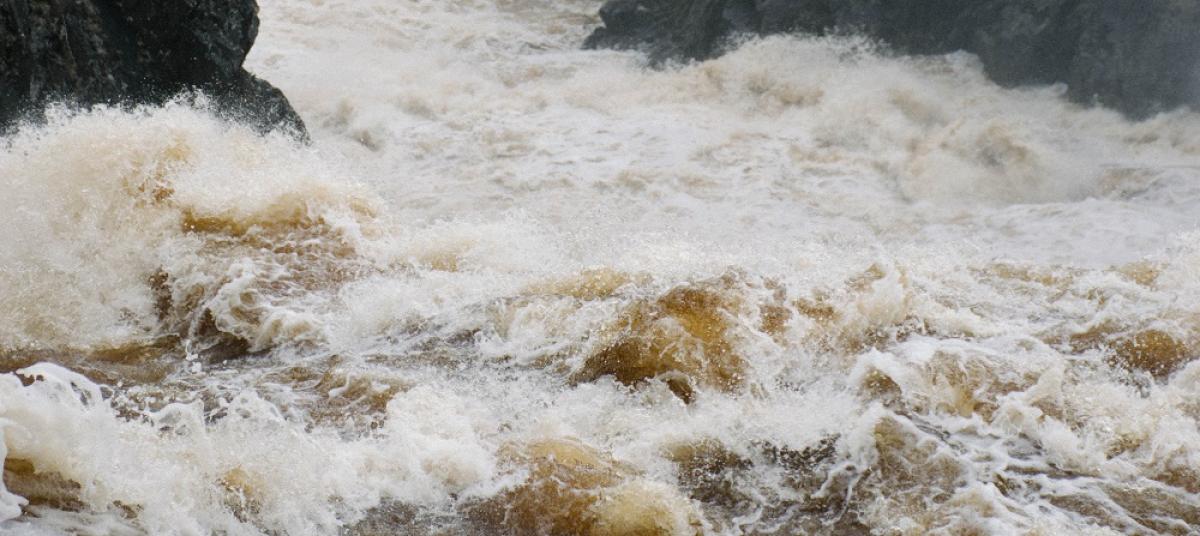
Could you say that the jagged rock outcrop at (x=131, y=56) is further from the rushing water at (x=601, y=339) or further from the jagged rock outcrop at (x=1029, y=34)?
the jagged rock outcrop at (x=1029, y=34)

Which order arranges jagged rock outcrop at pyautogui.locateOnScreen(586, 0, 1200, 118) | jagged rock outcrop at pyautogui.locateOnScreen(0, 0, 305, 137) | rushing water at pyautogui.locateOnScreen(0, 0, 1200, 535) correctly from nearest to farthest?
rushing water at pyautogui.locateOnScreen(0, 0, 1200, 535) < jagged rock outcrop at pyautogui.locateOnScreen(0, 0, 305, 137) < jagged rock outcrop at pyautogui.locateOnScreen(586, 0, 1200, 118)

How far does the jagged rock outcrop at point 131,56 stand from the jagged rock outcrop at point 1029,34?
18.2 ft

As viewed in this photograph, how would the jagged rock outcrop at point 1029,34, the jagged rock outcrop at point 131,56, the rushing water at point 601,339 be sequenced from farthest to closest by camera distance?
the jagged rock outcrop at point 1029,34 → the jagged rock outcrop at point 131,56 → the rushing water at point 601,339

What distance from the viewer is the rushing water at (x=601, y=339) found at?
3639 mm

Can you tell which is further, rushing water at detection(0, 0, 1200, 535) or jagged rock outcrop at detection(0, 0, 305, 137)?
jagged rock outcrop at detection(0, 0, 305, 137)

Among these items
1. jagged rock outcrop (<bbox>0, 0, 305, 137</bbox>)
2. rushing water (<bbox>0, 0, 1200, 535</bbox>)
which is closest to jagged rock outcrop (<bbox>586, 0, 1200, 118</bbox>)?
rushing water (<bbox>0, 0, 1200, 535</bbox>)

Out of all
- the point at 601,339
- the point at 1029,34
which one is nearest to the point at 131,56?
the point at 601,339

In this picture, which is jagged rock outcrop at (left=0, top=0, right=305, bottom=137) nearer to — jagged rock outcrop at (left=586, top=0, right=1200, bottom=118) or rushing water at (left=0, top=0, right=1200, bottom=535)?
rushing water at (left=0, top=0, right=1200, bottom=535)

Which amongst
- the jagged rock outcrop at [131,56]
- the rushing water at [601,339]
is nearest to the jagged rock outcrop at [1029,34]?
the rushing water at [601,339]

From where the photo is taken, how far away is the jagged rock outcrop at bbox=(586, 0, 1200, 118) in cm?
956

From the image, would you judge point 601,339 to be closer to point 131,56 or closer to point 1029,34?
point 131,56

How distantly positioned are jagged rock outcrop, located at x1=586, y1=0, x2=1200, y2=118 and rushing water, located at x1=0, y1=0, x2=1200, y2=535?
684 millimetres

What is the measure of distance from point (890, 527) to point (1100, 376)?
1.55 metres

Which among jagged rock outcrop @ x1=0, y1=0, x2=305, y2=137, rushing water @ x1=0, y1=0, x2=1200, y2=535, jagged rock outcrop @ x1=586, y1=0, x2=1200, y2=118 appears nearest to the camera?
rushing water @ x1=0, y1=0, x2=1200, y2=535
